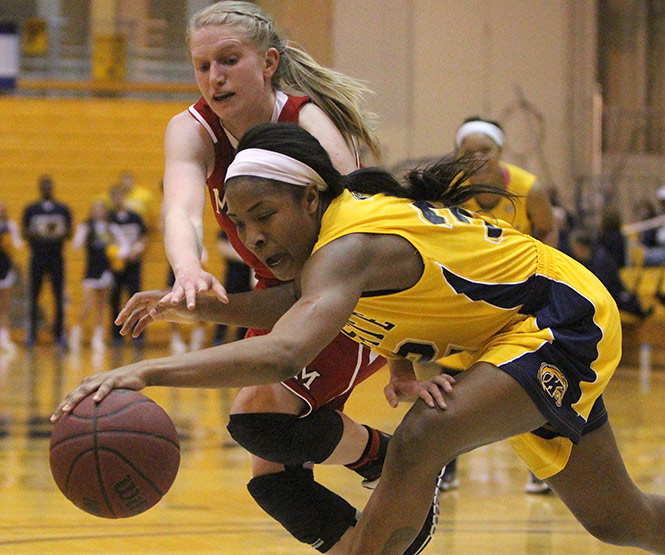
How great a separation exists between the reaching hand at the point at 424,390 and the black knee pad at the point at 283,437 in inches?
15.8

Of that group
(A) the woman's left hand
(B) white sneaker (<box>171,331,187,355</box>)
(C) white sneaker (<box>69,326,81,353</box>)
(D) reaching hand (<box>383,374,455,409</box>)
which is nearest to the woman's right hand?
(A) the woman's left hand

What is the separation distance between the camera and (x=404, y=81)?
54.2ft

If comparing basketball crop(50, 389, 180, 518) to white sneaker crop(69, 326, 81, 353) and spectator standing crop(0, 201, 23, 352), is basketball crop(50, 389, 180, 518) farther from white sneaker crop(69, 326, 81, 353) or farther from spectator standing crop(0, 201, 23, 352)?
spectator standing crop(0, 201, 23, 352)

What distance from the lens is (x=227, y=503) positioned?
4641 millimetres

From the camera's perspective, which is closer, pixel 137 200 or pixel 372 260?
pixel 372 260

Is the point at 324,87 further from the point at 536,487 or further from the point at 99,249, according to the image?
the point at 99,249

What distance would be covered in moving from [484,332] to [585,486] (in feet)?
1.63

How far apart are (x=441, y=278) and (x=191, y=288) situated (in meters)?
0.64

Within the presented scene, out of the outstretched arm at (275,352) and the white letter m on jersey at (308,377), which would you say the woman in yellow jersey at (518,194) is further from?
the outstretched arm at (275,352)

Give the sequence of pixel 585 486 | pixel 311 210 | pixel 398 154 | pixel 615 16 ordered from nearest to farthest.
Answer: pixel 311 210 < pixel 585 486 < pixel 398 154 < pixel 615 16

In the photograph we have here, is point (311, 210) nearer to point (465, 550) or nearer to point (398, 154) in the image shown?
point (465, 550)

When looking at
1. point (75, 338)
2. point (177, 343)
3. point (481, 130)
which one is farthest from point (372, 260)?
point (75, 338)

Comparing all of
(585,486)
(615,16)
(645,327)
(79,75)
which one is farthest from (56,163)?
(585,486)

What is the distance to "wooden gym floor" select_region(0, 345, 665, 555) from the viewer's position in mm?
3953
